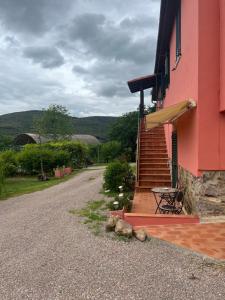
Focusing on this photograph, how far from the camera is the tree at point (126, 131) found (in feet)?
156

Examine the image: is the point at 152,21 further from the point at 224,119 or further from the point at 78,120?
the point at 78,120

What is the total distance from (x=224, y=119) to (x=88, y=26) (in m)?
12.3

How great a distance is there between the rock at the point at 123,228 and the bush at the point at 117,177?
6.92 metres

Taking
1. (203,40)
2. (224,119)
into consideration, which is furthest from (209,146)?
(203,40)

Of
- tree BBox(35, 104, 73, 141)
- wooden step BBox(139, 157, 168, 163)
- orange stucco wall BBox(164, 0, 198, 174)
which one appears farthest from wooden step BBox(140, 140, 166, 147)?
tree BBox(35, 104, 73, 141)

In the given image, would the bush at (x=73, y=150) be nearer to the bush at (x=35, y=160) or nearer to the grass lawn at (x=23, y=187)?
the bush at (x=35, y=160)

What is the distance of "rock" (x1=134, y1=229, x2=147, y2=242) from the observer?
7407mm

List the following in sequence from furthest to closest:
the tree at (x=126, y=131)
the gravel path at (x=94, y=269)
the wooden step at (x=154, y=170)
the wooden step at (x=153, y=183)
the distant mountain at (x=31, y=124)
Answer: the distant mountain at (x=31, y=124)
the tree at (x=126, y=131)
the wooden step at (x=154, y=170)
the wooden step at (x=153, y=183)
the gravel path at (x=94, y=269)

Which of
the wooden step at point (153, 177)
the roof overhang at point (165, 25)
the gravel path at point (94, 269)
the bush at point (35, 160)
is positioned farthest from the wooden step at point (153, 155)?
the bush at point (35, 160)

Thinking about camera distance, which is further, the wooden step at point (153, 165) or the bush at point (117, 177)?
the wooden step at point (153, 165)

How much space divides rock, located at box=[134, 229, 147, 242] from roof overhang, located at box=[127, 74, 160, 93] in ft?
55.8

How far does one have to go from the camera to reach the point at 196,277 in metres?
5.45

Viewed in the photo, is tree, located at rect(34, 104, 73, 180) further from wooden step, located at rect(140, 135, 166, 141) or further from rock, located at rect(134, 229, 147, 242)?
rock, located at rect(134, 229, 147, 242)

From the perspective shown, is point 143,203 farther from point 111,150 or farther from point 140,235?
point 111,150
